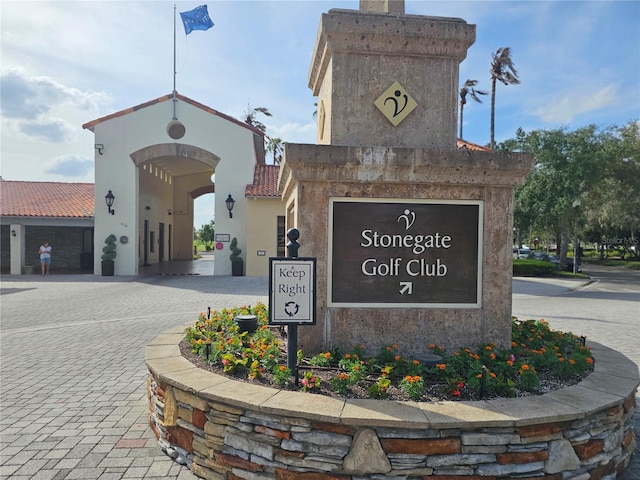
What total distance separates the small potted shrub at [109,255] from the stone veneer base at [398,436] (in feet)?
53.6

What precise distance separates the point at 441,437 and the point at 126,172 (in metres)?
18.0

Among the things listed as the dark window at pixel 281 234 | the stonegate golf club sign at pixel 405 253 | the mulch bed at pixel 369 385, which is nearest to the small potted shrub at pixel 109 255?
the dark window at pixel 281 234

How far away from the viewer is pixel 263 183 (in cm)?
1827

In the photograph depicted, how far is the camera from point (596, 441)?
113 inches

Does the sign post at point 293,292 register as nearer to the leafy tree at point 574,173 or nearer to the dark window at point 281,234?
the dark window at point 281,234

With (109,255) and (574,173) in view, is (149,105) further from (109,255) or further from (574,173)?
(574,173)

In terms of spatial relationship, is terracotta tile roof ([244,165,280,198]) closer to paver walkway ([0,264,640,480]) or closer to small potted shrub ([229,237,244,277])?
small potted shrub ([229,237,244,277])

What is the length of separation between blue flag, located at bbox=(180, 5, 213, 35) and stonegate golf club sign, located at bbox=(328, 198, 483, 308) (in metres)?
17.6

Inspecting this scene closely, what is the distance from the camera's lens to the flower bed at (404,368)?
9.96ft

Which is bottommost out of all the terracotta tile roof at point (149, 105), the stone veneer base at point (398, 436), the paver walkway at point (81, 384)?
the paver walkway at point (81, 384)

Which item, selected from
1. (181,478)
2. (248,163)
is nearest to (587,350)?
Answer: (181,478)

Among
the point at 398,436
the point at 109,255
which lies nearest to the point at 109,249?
the point at 109,255

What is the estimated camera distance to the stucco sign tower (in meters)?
3.77

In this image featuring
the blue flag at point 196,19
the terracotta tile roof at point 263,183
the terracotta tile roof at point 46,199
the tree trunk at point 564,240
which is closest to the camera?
the terracotta tile roof at point 263,183
